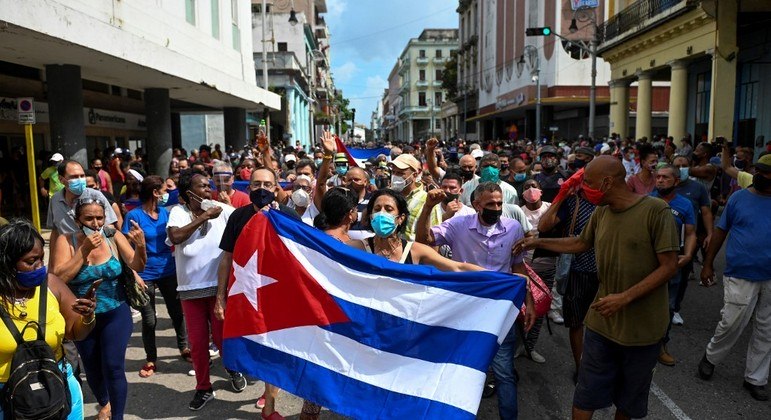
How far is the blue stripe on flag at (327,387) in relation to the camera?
10.8ft

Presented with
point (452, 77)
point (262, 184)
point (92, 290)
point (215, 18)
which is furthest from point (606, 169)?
point (452, 77)

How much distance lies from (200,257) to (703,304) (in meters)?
6.01

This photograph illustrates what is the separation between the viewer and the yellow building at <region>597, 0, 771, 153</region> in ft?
48.5

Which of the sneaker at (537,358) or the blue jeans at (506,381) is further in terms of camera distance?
the sneaker at (537,358)

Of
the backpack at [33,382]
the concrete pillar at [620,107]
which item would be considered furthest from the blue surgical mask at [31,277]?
the concrete pillar at [620,107]

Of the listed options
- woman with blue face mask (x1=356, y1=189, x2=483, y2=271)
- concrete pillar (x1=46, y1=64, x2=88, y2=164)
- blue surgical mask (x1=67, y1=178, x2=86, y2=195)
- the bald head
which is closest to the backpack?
woman with blue face mask (x1=356, y1=189, x2=483, y2=271)

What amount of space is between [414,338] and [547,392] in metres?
1.94

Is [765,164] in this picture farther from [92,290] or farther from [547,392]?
[92,290]

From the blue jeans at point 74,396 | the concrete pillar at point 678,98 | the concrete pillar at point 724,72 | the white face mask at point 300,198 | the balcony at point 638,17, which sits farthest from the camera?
the concrete pillar at point 678,98

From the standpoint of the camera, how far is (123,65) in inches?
444

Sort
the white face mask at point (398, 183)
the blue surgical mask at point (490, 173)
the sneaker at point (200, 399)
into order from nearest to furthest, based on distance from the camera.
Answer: the sneaker at point (200, 399)
the white face mask at point (398, 183)
the blue surgical mask at point (490, 173)

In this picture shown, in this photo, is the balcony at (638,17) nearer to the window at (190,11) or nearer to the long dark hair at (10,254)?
the window at (190,11)

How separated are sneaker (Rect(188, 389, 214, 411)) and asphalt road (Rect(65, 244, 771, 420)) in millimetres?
44

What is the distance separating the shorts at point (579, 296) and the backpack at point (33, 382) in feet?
12.1
